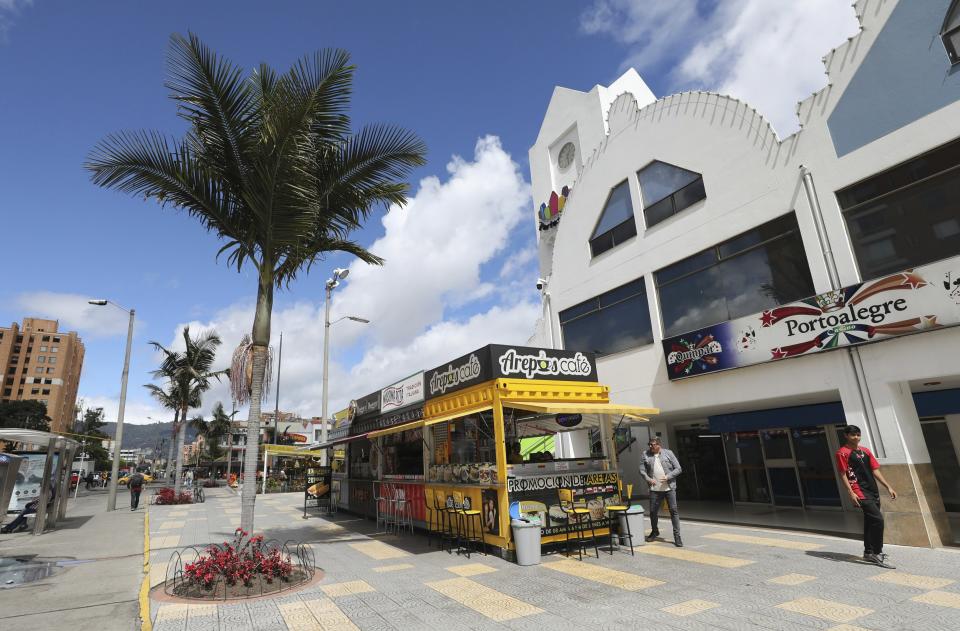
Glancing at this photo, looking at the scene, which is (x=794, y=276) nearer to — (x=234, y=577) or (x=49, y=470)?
(x=234, y=577)

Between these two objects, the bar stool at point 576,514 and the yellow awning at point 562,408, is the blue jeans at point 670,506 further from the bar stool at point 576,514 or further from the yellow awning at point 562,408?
the yellow awning at point 562,408

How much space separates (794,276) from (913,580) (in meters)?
6.22

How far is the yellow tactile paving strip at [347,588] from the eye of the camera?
7102 mm

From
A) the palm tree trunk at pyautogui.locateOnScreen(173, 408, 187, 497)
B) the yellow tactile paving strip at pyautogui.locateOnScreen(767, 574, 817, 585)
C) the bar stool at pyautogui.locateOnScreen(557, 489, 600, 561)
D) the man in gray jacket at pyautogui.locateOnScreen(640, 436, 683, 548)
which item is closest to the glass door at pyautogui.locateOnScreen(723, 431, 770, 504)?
the man in gray jacket at pyautogui.locateOnScreen(640, 436, 683, 548)

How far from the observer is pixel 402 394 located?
1421 cm

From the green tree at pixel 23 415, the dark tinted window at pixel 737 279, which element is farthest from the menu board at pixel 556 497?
the green tree at pixel 23 415

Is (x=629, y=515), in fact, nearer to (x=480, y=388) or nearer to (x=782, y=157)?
(x=480, y=388)

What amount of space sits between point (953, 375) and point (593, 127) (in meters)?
19.0

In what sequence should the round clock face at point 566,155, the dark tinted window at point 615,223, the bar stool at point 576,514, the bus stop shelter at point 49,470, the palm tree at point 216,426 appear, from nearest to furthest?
the bar stool at point 576,514
the bus stop shelter at point 49,470
the dark tinted window at point 615,223
the round clock face at point 566,155
the palm tree at point 216,426

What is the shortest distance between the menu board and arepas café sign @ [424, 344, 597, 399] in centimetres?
206

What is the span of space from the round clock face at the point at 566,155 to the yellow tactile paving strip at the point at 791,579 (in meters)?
22.1

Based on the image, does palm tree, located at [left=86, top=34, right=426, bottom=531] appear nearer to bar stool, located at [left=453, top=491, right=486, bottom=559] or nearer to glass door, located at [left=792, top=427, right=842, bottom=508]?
bar stool, located at [left=453, top=491, right=486, bottom=559]

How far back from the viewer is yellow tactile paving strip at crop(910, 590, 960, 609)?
5582mm

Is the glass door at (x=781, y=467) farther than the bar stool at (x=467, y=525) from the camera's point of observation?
Yes
